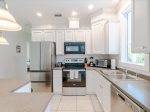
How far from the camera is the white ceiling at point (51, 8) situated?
13.9 feet

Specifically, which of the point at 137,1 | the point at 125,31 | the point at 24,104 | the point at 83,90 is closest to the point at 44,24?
the point at 83,90

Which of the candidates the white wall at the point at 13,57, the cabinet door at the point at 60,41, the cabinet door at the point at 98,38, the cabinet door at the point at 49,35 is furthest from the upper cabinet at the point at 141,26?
the white wall at the point at 13,57

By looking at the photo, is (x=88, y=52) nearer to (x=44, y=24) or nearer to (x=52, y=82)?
(x=52, y=82)

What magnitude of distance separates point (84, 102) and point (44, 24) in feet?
11.2

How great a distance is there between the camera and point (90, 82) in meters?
5.52

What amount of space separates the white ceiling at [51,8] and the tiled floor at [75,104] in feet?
8.19

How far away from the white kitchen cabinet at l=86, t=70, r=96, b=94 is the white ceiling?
191cm

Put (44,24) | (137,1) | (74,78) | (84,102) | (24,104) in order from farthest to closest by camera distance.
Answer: (44,24) → (74,78) → (84,102) → (137,1) → (24,104)

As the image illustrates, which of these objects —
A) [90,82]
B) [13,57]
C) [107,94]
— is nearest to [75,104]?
[90,82]

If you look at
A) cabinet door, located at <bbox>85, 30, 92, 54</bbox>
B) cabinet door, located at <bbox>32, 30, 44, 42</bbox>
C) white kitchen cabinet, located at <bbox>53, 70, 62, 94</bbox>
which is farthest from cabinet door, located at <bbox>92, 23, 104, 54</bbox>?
cabinet door, located at <bbox>32, 30, 44, 42</bbox>

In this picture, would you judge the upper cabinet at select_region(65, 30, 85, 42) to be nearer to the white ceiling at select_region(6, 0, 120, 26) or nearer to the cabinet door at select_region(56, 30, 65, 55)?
the cabinet door at select_region(56, 30, 65, 55)

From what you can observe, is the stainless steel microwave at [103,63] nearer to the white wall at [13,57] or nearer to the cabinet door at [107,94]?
the cabinet door at [107,94]

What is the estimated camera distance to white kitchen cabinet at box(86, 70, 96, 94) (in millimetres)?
5469

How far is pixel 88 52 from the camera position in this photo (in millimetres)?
5914
